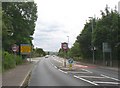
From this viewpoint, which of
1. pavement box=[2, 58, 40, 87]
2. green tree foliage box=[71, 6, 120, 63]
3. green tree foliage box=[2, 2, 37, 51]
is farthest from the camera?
green tree foliage box=[2, 2, 37, 51]

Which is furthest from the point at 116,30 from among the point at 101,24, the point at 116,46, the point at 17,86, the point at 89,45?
the point at 17,86

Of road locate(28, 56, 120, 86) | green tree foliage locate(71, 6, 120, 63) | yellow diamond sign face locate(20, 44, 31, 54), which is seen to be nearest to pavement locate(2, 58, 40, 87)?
road locate(28, 56, 120, 86)

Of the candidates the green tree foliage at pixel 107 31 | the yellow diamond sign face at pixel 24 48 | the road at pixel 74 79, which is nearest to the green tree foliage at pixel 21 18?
the yellow diamond sign face at pixel 24 48

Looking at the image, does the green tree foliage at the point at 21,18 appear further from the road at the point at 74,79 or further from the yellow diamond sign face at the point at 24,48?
the road at the point at 74,79

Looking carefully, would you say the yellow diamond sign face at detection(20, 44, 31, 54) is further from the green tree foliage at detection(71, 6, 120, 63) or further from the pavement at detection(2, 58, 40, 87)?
the pavement at detection(2, 58, 40, 87)

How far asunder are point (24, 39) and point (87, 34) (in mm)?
15006

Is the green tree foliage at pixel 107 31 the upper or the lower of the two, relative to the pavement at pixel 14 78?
upper

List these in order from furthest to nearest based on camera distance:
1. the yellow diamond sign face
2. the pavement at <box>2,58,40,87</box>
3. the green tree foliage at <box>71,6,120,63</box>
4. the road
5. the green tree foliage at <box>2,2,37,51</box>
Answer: the yellow diamond sign face → the green tree foliage at <box>2,2,37,51</box> → the green tree foliage at <box>71,6,120,63</box> → the road → the pavement at <box>2,58,40,87</box>

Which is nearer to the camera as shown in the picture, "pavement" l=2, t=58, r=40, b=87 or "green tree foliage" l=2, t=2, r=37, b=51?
"pavement" l=2, t=58, r=40, b=87

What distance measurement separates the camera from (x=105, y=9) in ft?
219

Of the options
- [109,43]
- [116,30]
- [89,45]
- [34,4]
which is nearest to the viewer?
[116,30]

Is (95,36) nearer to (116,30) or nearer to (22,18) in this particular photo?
(116,30)

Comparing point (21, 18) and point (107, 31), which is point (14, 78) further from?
point (21, 18)

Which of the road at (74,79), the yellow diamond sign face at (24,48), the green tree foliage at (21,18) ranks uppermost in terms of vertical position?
the green tree foliage at (21,18)
